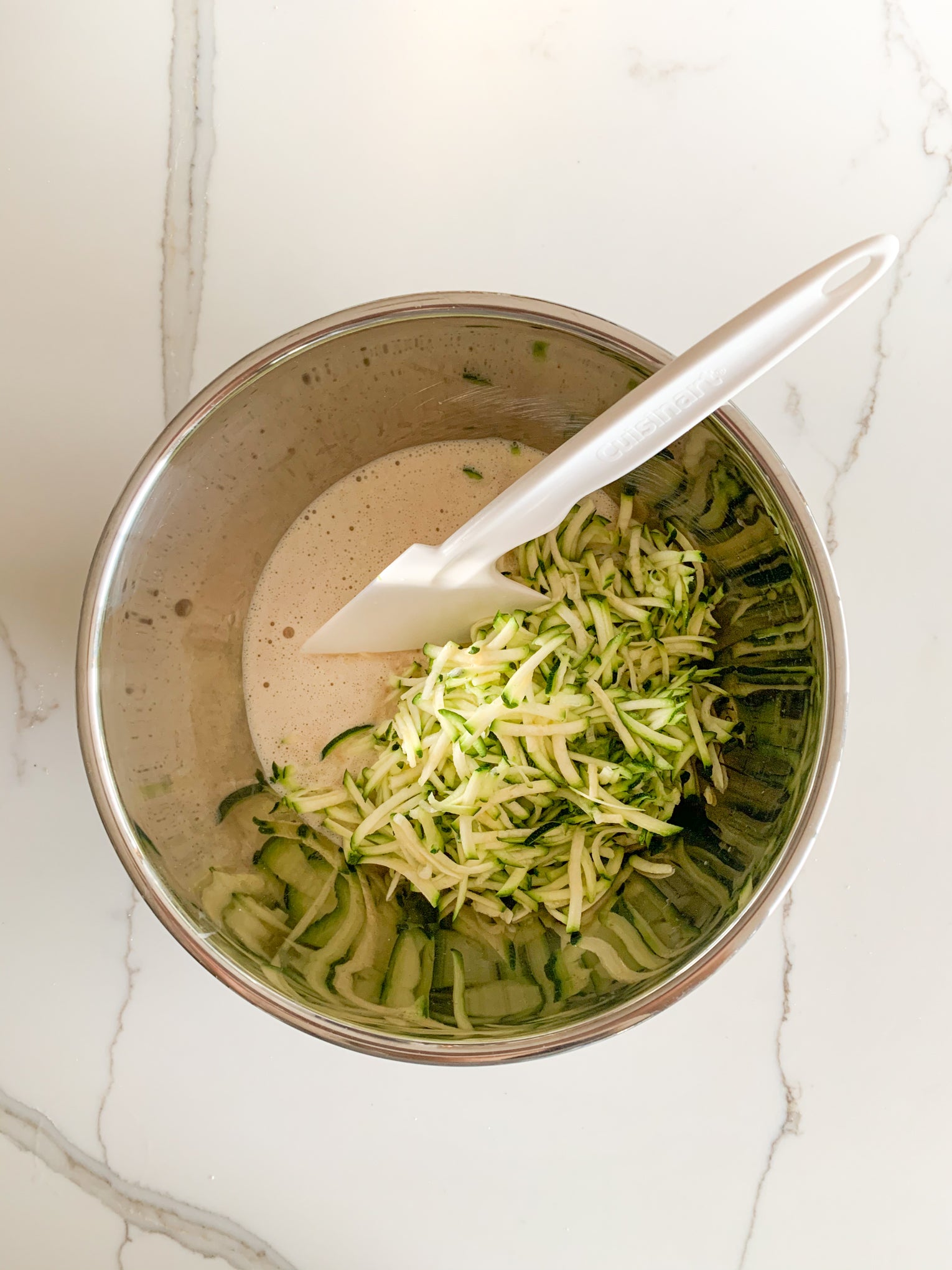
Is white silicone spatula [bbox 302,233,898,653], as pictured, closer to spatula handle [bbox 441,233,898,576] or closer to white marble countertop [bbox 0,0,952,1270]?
spatula handle [bbox 441,233,898,576]

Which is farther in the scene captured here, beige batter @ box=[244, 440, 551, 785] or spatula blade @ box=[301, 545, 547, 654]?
beige batter @ box=[244, 440, 551, 785]

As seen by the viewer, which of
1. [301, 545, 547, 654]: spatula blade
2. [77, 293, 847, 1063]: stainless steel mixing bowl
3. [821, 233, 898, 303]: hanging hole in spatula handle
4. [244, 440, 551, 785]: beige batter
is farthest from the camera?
[244, 440, 551, 785]: beige batter

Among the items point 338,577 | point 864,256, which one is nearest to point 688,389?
point 864,256

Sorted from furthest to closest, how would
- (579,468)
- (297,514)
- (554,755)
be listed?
(297,514) → (554,755) → (579,468)

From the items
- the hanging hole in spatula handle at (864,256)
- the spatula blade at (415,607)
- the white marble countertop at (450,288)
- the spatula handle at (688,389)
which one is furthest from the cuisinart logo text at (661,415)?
the white marble countertop at (450,288)

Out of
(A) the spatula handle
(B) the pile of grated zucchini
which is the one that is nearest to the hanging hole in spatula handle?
(A) the spatula handle

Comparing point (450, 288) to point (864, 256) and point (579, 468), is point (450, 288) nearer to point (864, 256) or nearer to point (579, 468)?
point (579, 468)
